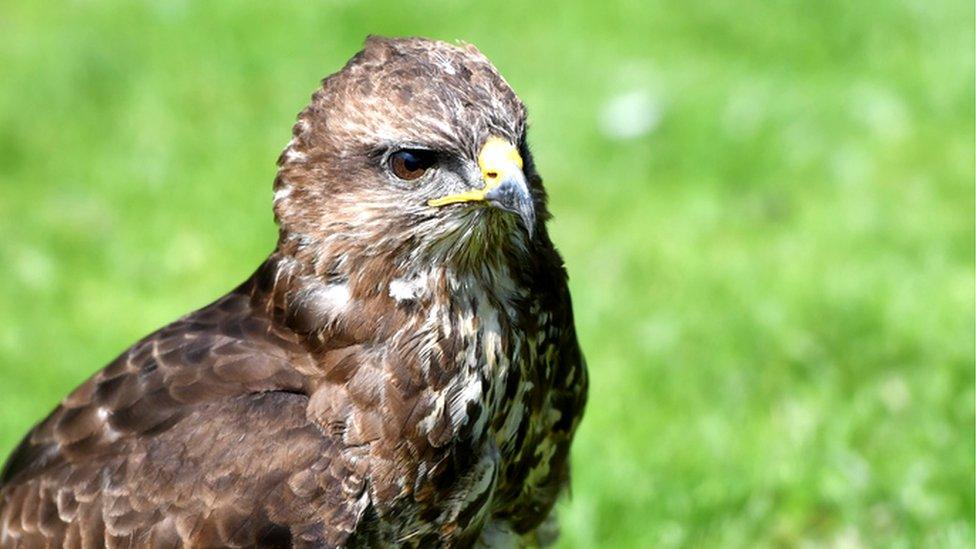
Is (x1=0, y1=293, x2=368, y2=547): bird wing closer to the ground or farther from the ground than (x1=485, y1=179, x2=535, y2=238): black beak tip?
closer to the ground

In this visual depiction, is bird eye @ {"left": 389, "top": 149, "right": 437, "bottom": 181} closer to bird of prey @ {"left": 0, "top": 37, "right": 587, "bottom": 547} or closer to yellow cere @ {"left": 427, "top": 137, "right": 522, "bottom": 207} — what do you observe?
bird of prey @ {"left": 0, "top": 37, "right": 587, "bottom": 547}

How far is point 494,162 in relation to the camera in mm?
3418

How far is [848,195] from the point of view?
24.8 feet

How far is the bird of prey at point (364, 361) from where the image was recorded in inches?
138

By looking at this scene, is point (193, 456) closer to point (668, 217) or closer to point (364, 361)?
point (364, 361)

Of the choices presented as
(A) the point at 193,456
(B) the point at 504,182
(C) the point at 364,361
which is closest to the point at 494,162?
(B) the point at 504,182

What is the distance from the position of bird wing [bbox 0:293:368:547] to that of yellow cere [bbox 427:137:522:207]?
2.07ft

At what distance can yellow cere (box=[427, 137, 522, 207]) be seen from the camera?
3408 mm

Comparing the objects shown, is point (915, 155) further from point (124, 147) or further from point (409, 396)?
point (409, 396)

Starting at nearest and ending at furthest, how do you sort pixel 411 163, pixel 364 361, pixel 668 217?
pixel 411 163 < pixel 364 361 < pixel 668 217

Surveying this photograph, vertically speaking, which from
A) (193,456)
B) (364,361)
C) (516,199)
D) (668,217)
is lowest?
(193,456)

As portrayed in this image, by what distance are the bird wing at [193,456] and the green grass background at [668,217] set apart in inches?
48.4

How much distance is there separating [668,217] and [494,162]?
163 inches

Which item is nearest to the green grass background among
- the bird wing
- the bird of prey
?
the bird of prey
